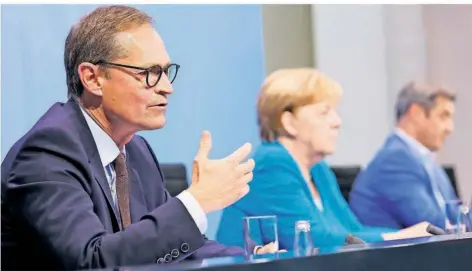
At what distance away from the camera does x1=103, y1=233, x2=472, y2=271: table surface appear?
1.53 m

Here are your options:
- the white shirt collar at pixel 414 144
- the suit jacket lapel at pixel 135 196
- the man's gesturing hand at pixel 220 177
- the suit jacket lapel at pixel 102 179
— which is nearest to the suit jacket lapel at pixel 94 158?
the suit jacket lapel at pixel 102 179

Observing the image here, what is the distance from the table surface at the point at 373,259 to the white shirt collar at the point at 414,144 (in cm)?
180

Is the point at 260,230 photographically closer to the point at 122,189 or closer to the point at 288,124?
the point at 122,189

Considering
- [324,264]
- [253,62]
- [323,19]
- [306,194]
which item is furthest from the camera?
[323,19]

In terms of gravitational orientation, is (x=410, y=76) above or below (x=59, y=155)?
below

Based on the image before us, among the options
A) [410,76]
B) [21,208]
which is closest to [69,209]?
[21,208]

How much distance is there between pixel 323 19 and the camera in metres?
3.69

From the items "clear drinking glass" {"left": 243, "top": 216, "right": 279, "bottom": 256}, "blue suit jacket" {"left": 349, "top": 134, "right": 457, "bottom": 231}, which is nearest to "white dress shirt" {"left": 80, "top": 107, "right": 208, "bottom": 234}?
"clear drinking glass" {"left": 243, "top": 216, "right": 279, "bottom": 256}

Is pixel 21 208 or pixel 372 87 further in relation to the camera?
pixel 372 87

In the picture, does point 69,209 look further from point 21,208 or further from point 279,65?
point 279,65

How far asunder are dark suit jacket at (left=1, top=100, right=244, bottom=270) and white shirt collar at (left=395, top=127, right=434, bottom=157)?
6.11ft

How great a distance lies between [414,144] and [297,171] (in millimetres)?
892

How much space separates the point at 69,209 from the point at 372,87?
230cm

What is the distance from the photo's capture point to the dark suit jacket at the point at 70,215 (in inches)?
74.5
